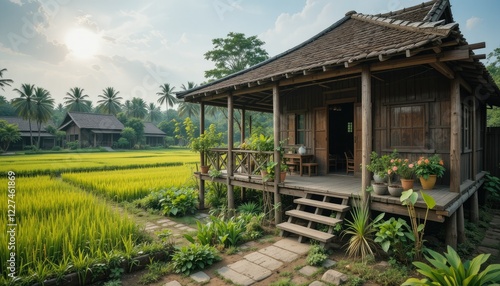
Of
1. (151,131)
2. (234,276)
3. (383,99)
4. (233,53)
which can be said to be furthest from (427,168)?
(151,131)

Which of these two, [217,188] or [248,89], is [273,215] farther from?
[248,89]

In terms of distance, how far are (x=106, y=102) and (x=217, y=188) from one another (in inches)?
1873

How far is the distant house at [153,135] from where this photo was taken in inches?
1721

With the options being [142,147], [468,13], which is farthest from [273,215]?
[142,147]

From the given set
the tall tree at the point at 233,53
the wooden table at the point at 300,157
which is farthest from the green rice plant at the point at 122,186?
the tall tree at the point at 233,53

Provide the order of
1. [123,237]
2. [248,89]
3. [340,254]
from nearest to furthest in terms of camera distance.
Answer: [340,254] < [123,237] < [248,89]

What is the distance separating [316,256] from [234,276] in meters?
1.38

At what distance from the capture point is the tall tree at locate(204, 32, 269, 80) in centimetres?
2417

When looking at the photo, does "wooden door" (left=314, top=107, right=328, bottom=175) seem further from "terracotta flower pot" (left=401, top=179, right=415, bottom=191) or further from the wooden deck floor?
"terracotta flower pot" (left=401, top=179, right=415, bottom=191)

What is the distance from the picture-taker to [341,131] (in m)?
10.9

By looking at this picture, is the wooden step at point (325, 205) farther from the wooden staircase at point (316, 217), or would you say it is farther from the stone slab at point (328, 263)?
the stone slab at point (328, 263)

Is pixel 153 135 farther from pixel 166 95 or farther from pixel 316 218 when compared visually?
pixel 316 218

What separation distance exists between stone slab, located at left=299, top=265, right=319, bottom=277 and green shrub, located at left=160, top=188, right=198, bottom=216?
463 centimetres

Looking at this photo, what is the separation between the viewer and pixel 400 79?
6328mm
